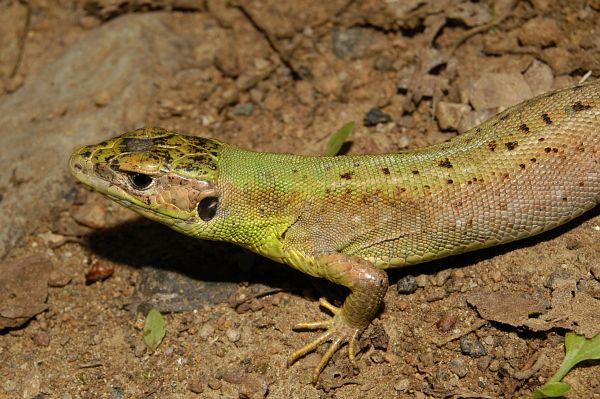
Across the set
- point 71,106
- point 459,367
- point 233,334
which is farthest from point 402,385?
point 71,106

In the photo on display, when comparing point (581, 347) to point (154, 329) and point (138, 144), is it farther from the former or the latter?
point (138, 144)

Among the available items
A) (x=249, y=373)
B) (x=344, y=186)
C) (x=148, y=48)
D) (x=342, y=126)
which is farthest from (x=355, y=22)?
(x=249, y=373)

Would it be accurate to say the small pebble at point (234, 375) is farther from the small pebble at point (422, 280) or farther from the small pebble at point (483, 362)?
the small pebble at point (483, 362)

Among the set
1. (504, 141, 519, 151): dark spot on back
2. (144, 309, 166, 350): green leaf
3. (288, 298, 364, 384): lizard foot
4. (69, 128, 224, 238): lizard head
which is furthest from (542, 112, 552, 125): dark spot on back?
(144, 309, 166, 350): green leaf

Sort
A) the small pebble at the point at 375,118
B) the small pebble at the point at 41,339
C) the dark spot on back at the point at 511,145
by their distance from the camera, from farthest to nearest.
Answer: the small pebble at the point at 375,118 < the small pebble at the point at 41,339 < the dark spot on back at the point at 511,145

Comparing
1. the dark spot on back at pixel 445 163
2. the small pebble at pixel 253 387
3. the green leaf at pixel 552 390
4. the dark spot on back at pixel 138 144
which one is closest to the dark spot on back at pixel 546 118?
the dark spot on back at pixel 445 163

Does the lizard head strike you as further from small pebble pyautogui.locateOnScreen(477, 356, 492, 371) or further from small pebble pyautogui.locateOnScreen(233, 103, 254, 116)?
small pebble pyautogui.locateOnScreen(477, 356, 492, 371)
